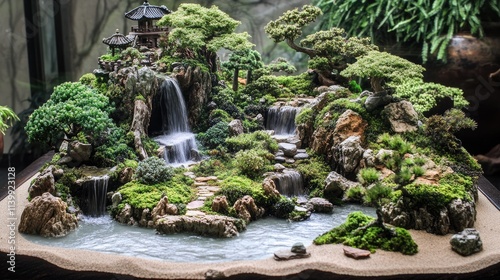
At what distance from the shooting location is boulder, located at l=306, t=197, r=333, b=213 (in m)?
9.62

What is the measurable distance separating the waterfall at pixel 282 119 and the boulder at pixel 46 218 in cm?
549

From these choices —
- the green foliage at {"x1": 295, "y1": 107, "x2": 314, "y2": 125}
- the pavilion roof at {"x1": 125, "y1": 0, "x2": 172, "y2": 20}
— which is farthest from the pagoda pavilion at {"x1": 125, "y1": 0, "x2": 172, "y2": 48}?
the green foliage at {"x1": 295, "y1": 107, "x2": 314, "y2": 125}

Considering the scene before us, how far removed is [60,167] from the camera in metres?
10.1

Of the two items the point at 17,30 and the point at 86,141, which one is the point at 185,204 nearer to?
the point at 86,141

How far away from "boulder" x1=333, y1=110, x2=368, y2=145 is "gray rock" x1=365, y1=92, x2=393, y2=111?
293 millimetres

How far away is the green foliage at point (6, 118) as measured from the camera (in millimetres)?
8969

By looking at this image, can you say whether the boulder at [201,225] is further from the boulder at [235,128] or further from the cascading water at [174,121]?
the boulder at [235,128]

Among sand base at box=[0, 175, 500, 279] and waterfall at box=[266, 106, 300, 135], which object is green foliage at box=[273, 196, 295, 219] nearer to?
sand base at box=[0, 175, 500, 279]

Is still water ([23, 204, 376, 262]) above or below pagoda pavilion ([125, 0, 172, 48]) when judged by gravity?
below

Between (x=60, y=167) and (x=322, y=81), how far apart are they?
625 cm

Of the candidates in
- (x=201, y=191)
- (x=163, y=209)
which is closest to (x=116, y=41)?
(x=201, y=191)

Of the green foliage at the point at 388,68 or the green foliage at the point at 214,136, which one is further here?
the green foliage at the point at 214,136

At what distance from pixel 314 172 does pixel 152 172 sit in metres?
2.85

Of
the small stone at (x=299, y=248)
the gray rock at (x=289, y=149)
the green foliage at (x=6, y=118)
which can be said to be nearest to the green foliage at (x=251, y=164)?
the gray rock at (x=289, y=149)
